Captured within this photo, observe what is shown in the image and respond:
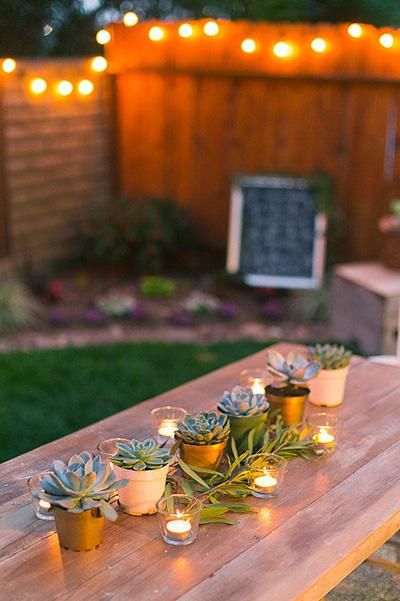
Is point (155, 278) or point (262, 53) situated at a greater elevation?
point (262, 53)

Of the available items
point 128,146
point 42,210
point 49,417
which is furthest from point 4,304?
point 128,146

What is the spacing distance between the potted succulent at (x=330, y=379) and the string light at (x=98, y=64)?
473 cm

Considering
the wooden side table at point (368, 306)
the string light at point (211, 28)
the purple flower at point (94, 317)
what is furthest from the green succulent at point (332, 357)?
the string light at point (211, 28)

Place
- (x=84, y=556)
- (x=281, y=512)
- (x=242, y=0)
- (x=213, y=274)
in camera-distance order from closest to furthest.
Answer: (x=84, y=556) < (x=281, y=512) < (x=213, y=274) < (x=242, y=0)

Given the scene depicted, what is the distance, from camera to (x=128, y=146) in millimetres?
7324

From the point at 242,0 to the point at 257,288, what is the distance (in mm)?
3432

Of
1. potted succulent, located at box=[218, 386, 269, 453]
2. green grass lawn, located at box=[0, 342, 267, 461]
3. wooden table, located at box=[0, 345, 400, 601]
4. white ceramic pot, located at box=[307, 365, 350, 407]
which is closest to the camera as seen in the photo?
wooden table, located at box=[0, 345, 400, 601]

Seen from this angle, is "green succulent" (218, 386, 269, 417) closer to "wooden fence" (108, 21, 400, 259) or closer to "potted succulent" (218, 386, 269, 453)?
"potted succulent" (218, 386, 269, 453)

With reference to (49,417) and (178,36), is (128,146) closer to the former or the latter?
(178,36)

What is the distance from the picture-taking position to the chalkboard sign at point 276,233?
6488 millimetres

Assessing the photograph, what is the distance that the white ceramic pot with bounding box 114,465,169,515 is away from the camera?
1.97 m

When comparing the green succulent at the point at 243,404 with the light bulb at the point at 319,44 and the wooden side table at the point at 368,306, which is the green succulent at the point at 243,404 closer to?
the wooden side table at the point at 368,306

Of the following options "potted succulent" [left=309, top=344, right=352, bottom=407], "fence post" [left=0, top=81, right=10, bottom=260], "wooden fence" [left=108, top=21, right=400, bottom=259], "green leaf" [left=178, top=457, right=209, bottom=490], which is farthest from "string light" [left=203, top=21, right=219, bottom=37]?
"green leaf" [left=178, top=457, right=209, bottom=490]

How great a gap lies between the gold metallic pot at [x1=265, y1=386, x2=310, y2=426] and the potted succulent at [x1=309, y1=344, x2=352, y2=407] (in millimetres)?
156
